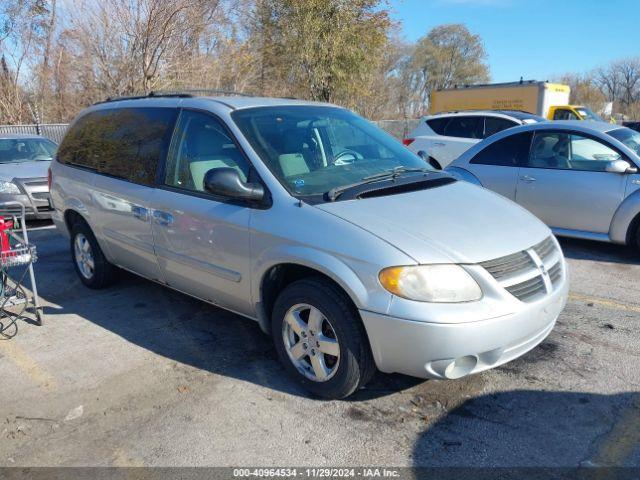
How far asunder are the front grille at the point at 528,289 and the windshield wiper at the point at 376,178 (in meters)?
1.14

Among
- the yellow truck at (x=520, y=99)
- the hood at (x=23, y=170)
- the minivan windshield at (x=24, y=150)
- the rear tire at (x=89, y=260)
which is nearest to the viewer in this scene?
the rear tire at (x=89, y=260)

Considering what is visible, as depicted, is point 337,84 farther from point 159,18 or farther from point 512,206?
point 512,206

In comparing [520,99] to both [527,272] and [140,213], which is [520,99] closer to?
[140,213]

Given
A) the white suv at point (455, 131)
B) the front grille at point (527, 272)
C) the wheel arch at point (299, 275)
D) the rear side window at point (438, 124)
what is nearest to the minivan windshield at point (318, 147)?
the wheel arch at point (299, 275)

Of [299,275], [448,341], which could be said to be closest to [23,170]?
[299,275]

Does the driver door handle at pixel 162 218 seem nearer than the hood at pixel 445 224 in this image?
No

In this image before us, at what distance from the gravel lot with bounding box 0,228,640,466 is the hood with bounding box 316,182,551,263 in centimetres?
95

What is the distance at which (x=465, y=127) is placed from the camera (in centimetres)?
1109

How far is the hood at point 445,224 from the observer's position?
9.43 feet

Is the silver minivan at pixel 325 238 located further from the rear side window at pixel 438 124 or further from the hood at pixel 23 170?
the rear side window at pixel 438 124

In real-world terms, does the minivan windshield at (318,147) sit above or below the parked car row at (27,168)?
above

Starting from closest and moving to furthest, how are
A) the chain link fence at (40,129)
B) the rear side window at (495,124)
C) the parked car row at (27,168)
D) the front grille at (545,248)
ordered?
the front grille at (545,248) → the parked car row at (27,168) → the rear side window at (495,124) → the chain link fence at (40,129)

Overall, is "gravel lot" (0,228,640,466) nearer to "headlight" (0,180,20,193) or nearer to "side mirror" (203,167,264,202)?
"side mirror" (203,167,264,202)

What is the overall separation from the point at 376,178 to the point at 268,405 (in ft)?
5.35
